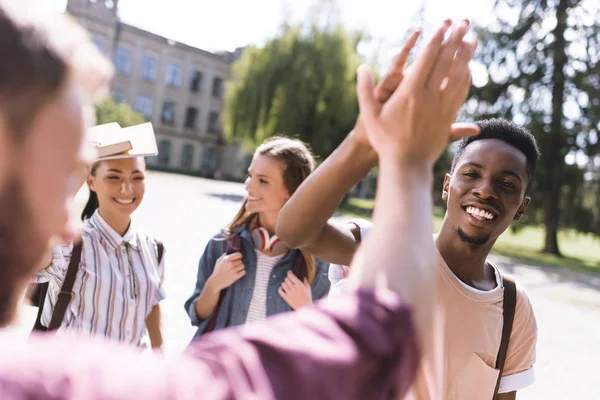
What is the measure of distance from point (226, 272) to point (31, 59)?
7.42ft

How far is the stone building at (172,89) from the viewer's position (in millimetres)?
40312

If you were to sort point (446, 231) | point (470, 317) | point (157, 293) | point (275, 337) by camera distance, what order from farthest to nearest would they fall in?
point (157, 293)
point (446, 231)
point (470, 317)
point (275, 337)

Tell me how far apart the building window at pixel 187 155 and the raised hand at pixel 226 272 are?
45.6m

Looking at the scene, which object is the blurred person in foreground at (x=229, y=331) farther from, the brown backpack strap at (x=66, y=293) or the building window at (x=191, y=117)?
the building window at (x=191, y=117)

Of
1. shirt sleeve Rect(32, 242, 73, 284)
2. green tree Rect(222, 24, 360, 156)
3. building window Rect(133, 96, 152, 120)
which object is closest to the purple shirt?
shirt sleeve Rect(32, 242, 73, 284)

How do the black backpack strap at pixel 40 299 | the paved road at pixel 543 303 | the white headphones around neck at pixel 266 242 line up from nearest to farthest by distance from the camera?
the black backpack strap at pixel 40 299 < the white headphones around neck at pixel 266 242 < the paved road at pixel 543 303

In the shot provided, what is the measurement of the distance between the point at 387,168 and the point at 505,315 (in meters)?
1.29

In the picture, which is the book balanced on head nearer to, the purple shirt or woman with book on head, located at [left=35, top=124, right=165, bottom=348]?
woman with book on head, located at [left=35, top=124, right=165, bottom=348]

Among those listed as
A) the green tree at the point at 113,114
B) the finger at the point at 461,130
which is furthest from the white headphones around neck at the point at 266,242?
the green tree at the point at 113,114

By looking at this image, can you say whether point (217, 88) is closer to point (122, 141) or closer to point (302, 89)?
point (302, 89)

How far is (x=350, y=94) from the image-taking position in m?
23.6

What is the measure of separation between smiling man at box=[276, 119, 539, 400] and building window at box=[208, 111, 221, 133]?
157 feet

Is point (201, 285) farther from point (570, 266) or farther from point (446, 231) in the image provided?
point (570, 266)

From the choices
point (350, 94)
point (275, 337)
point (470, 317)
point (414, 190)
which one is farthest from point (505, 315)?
point (350, 94)
